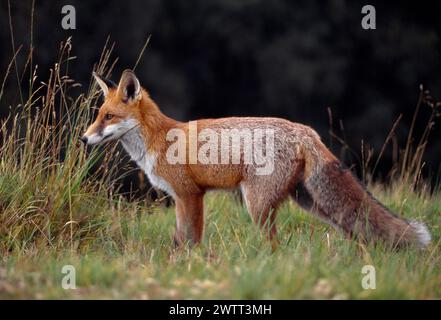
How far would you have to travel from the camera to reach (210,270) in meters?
4.32

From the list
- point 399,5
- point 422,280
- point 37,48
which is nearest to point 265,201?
point 422,280

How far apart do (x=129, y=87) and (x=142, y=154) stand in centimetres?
60

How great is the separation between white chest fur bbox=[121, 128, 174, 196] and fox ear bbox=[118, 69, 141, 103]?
29cm

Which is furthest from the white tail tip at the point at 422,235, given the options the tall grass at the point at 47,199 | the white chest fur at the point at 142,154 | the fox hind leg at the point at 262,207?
the tall grass at the point at 47,199

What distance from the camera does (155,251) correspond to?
17.0 ft

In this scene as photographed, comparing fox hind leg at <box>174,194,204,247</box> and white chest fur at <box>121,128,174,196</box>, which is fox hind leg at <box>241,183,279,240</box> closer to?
fox hind leg at <box>174,194,204,247</box>

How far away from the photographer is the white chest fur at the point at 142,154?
19.5 ft

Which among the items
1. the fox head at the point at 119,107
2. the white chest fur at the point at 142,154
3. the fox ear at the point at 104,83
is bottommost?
the white chest fur at the point at 142,154

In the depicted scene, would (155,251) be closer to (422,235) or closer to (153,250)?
(153,250)

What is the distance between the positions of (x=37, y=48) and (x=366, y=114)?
677cm

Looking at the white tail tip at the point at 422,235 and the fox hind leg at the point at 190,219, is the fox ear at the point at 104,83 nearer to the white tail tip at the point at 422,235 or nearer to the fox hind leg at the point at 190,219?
the fox hind leg at the point at 190,219

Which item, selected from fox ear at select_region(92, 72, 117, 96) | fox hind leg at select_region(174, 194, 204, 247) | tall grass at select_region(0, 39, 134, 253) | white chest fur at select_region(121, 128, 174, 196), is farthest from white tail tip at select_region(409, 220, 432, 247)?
fox ear at select_region(92, 72, 117, 96)

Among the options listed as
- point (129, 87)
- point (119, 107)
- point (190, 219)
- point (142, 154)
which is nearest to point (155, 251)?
point (190, 219)
